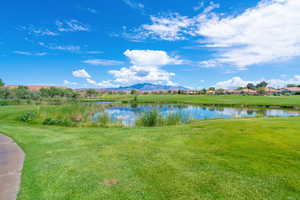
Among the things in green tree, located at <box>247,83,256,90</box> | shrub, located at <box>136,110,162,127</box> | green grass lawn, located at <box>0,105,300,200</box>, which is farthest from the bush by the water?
green tree, located at <box>247,83,256,90</box>

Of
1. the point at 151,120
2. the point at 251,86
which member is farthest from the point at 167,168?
the point at 251,86

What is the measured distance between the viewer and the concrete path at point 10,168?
3.06 metres

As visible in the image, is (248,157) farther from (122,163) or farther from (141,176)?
(122,163)

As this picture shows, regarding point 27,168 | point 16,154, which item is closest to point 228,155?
point 27,168

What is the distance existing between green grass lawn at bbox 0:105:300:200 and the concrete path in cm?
16

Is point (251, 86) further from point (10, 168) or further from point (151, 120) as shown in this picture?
point (10, 168)

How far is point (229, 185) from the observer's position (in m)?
3.14

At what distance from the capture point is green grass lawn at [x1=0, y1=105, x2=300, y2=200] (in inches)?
116

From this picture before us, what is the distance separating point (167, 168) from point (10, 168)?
4.09 m

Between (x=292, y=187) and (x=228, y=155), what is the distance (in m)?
1.60

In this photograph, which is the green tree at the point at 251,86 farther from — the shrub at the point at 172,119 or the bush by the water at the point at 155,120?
the bush by the water at the point at 155,120

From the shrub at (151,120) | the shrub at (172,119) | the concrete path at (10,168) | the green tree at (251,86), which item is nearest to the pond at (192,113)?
the shrub at (172,119)

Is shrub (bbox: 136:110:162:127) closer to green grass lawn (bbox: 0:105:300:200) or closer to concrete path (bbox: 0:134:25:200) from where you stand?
green grass lawn (bbox: 0:105:300:200)

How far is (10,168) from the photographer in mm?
3998
